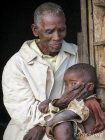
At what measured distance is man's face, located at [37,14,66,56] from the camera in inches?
140

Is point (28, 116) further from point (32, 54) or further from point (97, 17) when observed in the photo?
point (97, 17)

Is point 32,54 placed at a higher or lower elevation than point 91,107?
higher

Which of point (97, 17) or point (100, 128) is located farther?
point (97, 17)

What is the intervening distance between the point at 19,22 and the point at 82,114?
117 inches

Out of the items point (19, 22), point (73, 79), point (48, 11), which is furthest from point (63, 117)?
point (19, 22)

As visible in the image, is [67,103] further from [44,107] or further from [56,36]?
[56,36]

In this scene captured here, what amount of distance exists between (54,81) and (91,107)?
1.82ft

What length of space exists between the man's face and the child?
11.4 inches

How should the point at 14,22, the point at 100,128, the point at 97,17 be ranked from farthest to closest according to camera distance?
the point at 14,22 → the point at 97,17 → the point at 100,128

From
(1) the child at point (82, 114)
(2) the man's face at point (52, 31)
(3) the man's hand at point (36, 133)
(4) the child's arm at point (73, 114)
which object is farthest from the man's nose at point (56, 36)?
(3) the man's hand at point (36, 133)

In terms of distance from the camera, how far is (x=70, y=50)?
3.85m

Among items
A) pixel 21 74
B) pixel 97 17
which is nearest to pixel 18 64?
pixel 21 74

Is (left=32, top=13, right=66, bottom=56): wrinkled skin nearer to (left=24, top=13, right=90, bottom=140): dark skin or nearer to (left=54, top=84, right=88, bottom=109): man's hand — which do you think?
(left=24, top=13, right=90, bottom=140): dark skin

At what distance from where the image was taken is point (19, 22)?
5.92m
